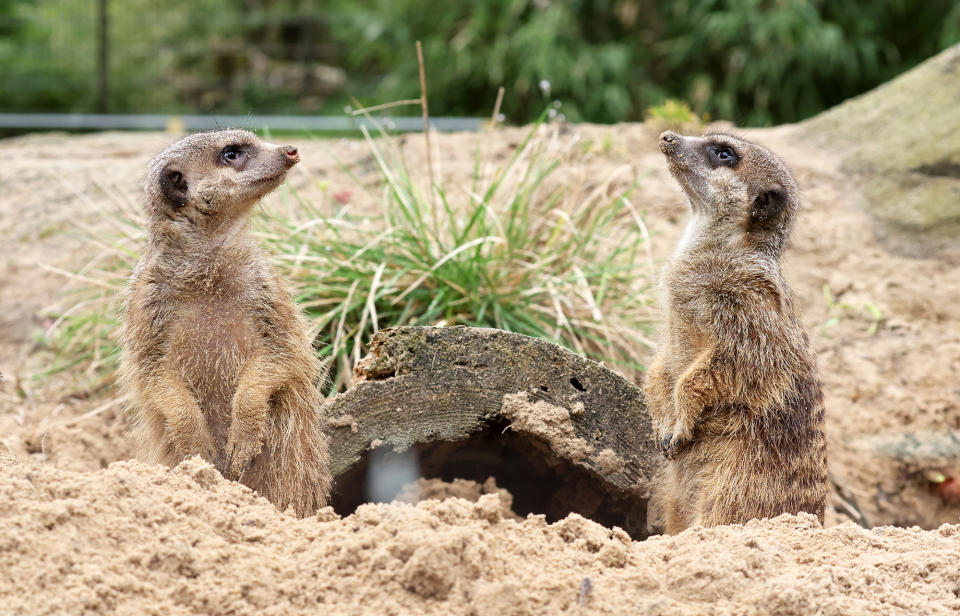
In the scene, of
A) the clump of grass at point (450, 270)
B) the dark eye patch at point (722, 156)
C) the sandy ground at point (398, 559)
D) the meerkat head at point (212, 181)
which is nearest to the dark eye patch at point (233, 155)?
the meerkat head at point (212, 181)

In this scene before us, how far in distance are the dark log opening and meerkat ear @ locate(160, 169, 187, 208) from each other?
96 centimetres

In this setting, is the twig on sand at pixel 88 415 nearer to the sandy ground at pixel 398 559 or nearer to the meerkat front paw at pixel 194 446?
the sandy ground at pixel 398 559

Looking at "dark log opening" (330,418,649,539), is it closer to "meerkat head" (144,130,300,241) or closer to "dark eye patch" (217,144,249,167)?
"meerkat head" (144,130,300,241)

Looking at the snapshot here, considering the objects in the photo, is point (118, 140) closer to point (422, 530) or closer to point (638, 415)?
point (638, 415)

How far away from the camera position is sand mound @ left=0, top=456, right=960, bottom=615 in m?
1.79

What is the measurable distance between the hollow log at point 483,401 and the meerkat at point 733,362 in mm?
183

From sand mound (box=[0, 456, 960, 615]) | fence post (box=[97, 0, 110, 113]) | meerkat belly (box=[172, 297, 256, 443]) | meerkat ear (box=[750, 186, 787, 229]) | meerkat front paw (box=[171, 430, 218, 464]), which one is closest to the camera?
sand mound (box=[0, 456, 960, 615])

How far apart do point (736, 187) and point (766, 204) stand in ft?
0.36

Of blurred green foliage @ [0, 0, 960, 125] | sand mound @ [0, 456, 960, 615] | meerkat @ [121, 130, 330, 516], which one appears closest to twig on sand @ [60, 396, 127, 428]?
→ meerkat @ [121, 130, 330, 516]

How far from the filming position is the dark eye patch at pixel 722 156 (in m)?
3.20

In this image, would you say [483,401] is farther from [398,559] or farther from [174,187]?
[398,559]

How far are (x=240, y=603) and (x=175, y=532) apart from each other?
0.82ft

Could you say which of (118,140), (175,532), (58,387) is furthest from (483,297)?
(118,140)

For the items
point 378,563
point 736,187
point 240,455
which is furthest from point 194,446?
point 736,187
